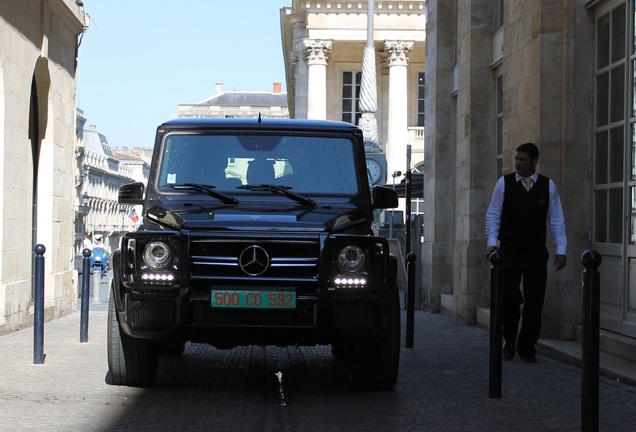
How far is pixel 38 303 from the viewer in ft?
32.8

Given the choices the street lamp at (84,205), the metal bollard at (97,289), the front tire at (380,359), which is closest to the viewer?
the front tire at (380,359)

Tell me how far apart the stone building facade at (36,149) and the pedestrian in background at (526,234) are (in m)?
6.12

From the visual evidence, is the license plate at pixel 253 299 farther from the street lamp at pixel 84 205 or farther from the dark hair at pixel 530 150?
the street lamp at pixel 84 205

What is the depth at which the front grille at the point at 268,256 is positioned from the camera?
306 inches

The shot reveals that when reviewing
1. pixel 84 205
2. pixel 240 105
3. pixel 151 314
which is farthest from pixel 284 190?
pixel 240 105

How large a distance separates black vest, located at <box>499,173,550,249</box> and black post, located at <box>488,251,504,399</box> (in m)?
2.26

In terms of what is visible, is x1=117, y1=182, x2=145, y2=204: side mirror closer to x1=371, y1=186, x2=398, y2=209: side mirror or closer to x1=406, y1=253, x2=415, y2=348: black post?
x1=371, y1=186, x2=398, y2=209: side mirror

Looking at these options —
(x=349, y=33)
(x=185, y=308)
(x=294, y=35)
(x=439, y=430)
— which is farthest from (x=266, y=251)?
(x=294, y=35)

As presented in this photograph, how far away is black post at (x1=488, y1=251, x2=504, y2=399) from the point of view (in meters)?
8.02

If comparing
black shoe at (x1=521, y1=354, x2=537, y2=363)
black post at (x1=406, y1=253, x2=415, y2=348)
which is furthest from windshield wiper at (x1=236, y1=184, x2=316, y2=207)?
black post at (x1=406, y1=253, x2=415, y2=348)

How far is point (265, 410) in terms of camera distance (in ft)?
24.9

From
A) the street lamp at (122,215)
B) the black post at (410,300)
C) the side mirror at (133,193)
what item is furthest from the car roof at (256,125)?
the street lamp at (122,215)

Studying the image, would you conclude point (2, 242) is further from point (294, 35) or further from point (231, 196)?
point (294, 35)

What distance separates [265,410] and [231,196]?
1825 millimetres
